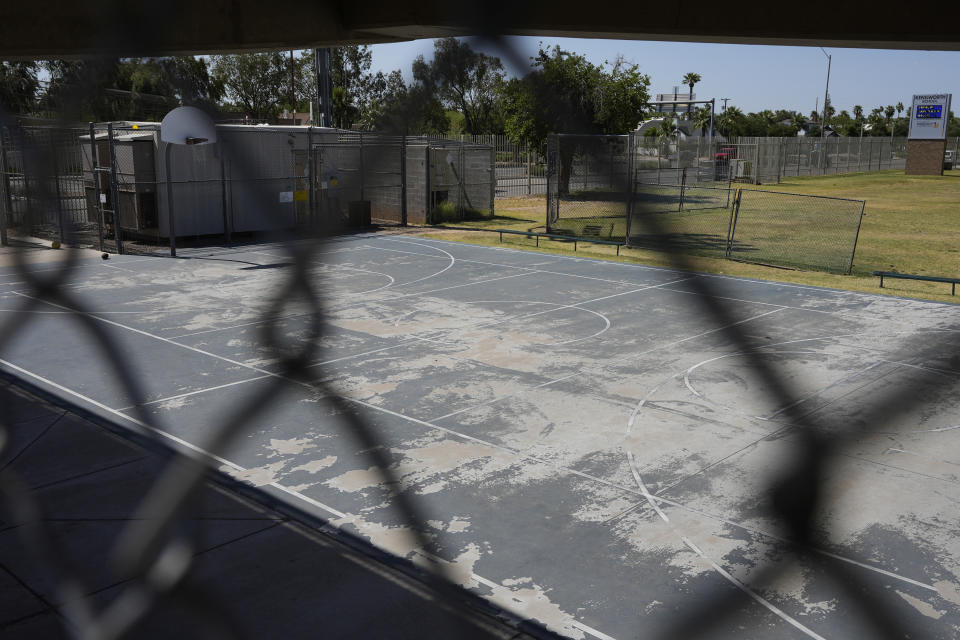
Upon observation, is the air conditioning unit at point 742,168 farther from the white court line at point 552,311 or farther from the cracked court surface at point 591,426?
the cracked court surface at point 591,426

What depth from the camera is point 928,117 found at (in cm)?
5397

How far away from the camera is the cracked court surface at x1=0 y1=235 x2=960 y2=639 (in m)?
4.52

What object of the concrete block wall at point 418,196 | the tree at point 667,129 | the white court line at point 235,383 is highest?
the tree at point 667,129

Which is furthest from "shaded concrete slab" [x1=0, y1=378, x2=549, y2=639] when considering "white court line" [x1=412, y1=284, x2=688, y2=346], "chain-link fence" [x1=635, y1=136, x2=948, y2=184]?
"chain-link fence" [x1=635, y1=136, x2=948, y2=184]

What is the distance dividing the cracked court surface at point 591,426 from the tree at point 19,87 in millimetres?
568

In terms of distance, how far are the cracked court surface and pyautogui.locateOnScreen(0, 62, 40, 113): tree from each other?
568 mm

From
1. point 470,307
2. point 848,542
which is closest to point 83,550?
point 848,542

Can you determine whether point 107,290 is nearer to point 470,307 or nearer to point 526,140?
point 470,307

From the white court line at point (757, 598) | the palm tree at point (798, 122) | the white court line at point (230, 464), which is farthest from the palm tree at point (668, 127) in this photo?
the palm tree at point (798, 122)

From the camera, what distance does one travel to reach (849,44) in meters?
1.12

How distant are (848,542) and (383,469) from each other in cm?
487

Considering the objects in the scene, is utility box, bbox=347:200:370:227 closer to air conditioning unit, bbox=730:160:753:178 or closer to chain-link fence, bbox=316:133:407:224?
chain-link fence, bbox=316:133:407:224

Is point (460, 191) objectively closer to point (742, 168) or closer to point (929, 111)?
point (742, 168)

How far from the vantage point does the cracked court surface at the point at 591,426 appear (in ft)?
14.8
